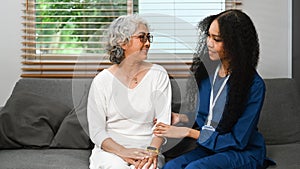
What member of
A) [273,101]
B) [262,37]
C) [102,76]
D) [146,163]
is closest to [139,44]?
[102,76]

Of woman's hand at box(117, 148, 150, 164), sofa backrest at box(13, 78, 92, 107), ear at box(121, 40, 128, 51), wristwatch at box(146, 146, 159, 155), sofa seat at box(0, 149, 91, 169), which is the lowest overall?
sofa seat at box(0, 149, 91, 169)

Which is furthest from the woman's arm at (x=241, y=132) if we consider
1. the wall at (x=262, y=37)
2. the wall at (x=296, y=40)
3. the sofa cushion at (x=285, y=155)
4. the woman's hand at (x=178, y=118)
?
the wall at (x=262, y=37)

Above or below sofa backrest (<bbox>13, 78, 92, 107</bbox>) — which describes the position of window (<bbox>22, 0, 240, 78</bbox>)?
above

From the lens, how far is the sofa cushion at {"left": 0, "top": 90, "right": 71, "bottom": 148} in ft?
9.86

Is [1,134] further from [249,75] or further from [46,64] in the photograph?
[249,75]

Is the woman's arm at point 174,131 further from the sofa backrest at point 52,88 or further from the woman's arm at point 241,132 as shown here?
the sofa backrest at point 52,88

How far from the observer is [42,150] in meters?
2.98

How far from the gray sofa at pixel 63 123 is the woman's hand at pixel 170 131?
253 millimetres

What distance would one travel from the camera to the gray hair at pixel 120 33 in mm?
2527

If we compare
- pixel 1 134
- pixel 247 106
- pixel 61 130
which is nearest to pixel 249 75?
pixel 247 106

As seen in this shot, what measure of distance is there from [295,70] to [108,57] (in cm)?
143

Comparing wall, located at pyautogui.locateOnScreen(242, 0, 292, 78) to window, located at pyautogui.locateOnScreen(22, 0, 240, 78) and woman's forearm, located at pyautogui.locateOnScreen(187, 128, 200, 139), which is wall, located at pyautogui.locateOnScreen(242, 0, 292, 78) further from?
woman's forearm, located at pyautogui.locateOnScreen(187, 128, 200, 139)

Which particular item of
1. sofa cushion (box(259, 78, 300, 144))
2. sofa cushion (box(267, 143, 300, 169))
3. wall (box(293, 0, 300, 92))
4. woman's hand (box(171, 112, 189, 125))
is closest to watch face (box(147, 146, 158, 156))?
woman's hand (box(171, 112, 189, 125))

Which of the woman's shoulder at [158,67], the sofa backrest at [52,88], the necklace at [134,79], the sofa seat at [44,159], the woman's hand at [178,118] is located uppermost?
the woman's shoulder at [158,67]
